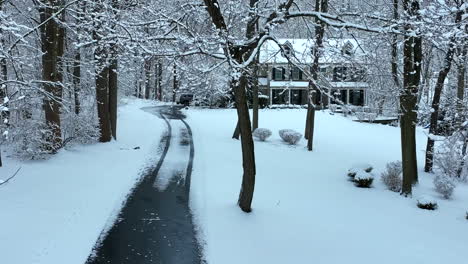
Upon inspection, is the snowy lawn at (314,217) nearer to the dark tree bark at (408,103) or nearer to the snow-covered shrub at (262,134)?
the dark tree bark at (408,103)

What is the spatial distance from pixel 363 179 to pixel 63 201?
8776 millimetres

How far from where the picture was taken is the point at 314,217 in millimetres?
9969

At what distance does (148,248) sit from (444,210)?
27.2ft

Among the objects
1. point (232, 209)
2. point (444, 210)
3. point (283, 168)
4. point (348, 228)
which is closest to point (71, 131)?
point (283, 168)

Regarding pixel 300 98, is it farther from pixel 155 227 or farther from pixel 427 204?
pixel 155 227

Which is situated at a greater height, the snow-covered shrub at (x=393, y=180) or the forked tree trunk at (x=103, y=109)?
the forked tree trunk at (x=103, y=109)

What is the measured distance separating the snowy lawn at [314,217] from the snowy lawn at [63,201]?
6.74 feet

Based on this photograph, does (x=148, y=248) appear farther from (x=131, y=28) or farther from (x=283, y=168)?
(x=283, y=168)

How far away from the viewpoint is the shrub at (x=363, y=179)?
1370 cm

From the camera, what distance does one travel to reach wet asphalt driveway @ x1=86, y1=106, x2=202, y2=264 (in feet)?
23.4

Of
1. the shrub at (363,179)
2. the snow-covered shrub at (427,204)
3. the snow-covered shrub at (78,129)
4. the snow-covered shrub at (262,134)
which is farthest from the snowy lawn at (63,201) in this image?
the snow-covered shrub at (427,204)

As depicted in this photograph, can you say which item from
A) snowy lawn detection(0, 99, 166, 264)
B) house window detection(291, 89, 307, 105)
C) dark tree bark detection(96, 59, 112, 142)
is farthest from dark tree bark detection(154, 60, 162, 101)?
house window detection(291, 89, 307, 105)

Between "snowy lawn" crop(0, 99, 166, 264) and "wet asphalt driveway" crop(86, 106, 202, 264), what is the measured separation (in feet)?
0.99

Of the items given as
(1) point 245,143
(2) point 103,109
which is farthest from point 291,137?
(1) point 245,143
